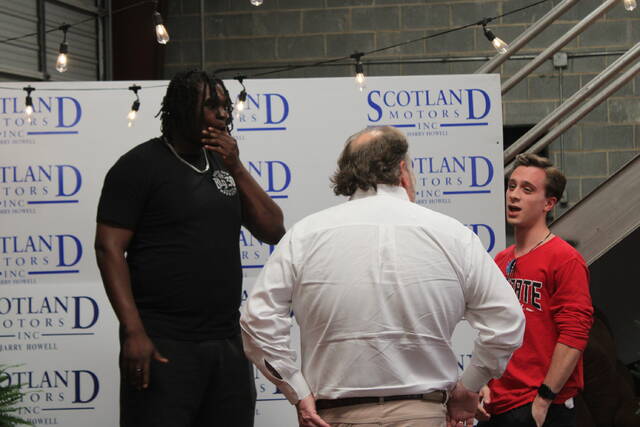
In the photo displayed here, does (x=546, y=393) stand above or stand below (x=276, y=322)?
below

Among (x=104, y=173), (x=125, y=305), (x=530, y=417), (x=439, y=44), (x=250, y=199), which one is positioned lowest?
(x=530, y=417)

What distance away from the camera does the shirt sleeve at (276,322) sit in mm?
1916

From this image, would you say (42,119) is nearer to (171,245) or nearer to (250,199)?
(250,199)

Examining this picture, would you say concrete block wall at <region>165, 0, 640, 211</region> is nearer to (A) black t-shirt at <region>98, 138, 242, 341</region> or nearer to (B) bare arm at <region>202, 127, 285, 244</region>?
(B) bare arm at <region>202, 127, 285, 244</region>

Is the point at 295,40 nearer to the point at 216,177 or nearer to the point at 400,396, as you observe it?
the point at 216,177

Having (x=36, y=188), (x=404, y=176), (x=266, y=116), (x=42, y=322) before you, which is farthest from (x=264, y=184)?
(x=404, y=176)

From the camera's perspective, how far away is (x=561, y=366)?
2.42 meters

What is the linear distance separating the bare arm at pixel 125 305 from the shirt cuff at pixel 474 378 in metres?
0.72

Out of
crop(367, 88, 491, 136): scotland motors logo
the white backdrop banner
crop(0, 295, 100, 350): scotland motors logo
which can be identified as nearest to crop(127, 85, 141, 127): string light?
the white backdrop banner

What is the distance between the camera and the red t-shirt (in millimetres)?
2459

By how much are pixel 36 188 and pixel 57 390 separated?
83 cm

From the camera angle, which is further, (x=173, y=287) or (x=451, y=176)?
(x=451, y=176)

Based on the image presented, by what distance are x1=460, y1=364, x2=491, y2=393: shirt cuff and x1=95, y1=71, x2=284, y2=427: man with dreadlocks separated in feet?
1.98

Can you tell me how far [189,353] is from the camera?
7.09 ft
